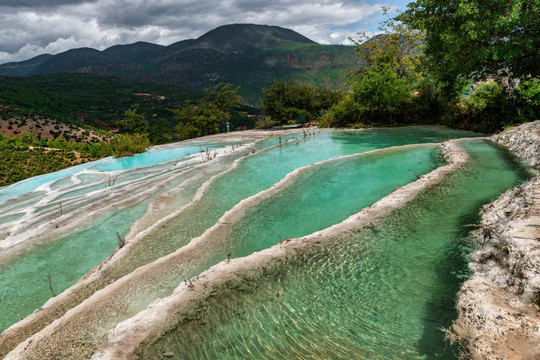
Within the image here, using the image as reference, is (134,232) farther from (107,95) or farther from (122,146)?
(107,95)

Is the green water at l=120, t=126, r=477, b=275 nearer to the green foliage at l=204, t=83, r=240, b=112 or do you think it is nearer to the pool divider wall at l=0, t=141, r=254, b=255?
the pool divider wall at l=0, t=141, r=254, b=255

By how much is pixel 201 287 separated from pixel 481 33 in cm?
1266

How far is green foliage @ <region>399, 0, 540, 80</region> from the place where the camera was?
31.8ft

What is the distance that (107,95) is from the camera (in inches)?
3295

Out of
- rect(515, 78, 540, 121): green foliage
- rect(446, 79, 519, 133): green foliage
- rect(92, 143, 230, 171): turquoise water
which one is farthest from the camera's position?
rect(92, 143, 230, 171): turquoise water

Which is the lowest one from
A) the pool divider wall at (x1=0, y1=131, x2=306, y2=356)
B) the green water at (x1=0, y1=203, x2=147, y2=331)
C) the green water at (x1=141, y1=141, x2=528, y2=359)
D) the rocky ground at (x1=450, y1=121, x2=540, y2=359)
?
the green water at (x1=0, y1=203, x2=147, y2=331)

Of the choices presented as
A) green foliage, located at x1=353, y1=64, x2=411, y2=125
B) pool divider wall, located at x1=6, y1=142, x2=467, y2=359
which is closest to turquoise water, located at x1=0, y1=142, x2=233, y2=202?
green foliage, located at x1=353, y1=64, x2=411, y2=125

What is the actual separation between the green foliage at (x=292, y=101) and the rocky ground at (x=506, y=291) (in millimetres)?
27216

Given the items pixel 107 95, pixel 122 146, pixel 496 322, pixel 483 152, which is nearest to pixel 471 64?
pixel 483 152

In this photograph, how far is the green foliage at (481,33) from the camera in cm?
970

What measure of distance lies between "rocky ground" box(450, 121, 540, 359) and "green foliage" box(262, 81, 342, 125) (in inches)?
1072

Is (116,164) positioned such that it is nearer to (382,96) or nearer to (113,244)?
(113,244)

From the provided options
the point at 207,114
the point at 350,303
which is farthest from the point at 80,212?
the point at 207,114

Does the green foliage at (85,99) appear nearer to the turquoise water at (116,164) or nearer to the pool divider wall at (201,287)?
the turquoise water at (116,164)
